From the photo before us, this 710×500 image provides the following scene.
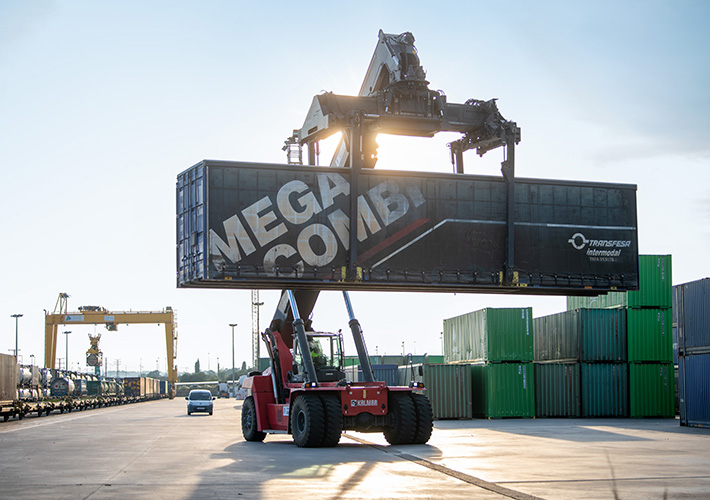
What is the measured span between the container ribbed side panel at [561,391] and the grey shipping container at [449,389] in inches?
125

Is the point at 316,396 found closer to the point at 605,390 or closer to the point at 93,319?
the point at 605,390

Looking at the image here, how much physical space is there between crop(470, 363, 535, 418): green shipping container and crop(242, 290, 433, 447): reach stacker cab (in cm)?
1505

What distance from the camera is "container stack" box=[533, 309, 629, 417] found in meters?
36.2

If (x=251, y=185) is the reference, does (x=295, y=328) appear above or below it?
below

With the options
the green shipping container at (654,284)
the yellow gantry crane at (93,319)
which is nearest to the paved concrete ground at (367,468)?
the green shipping container at (654,284)

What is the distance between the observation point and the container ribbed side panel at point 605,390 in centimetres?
3619

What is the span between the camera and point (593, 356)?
1425 inches

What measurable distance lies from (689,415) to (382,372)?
1758 cm

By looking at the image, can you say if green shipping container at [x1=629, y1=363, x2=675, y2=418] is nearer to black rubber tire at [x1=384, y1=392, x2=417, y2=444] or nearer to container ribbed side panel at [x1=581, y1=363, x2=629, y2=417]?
container ribbed side panel at [x1=581, y1=363, x2=629, y2=417]

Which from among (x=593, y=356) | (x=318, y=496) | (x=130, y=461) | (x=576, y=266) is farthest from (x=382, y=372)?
(x=318, y=496)

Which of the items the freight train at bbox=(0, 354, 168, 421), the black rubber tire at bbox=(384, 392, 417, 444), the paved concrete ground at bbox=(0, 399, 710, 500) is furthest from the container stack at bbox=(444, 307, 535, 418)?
the freight train at bbox=(0, 354, 168, 421)

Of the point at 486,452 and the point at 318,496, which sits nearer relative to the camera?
the point at 318,496

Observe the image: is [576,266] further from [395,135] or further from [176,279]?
[176,279]

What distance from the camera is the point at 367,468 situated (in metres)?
15.3
